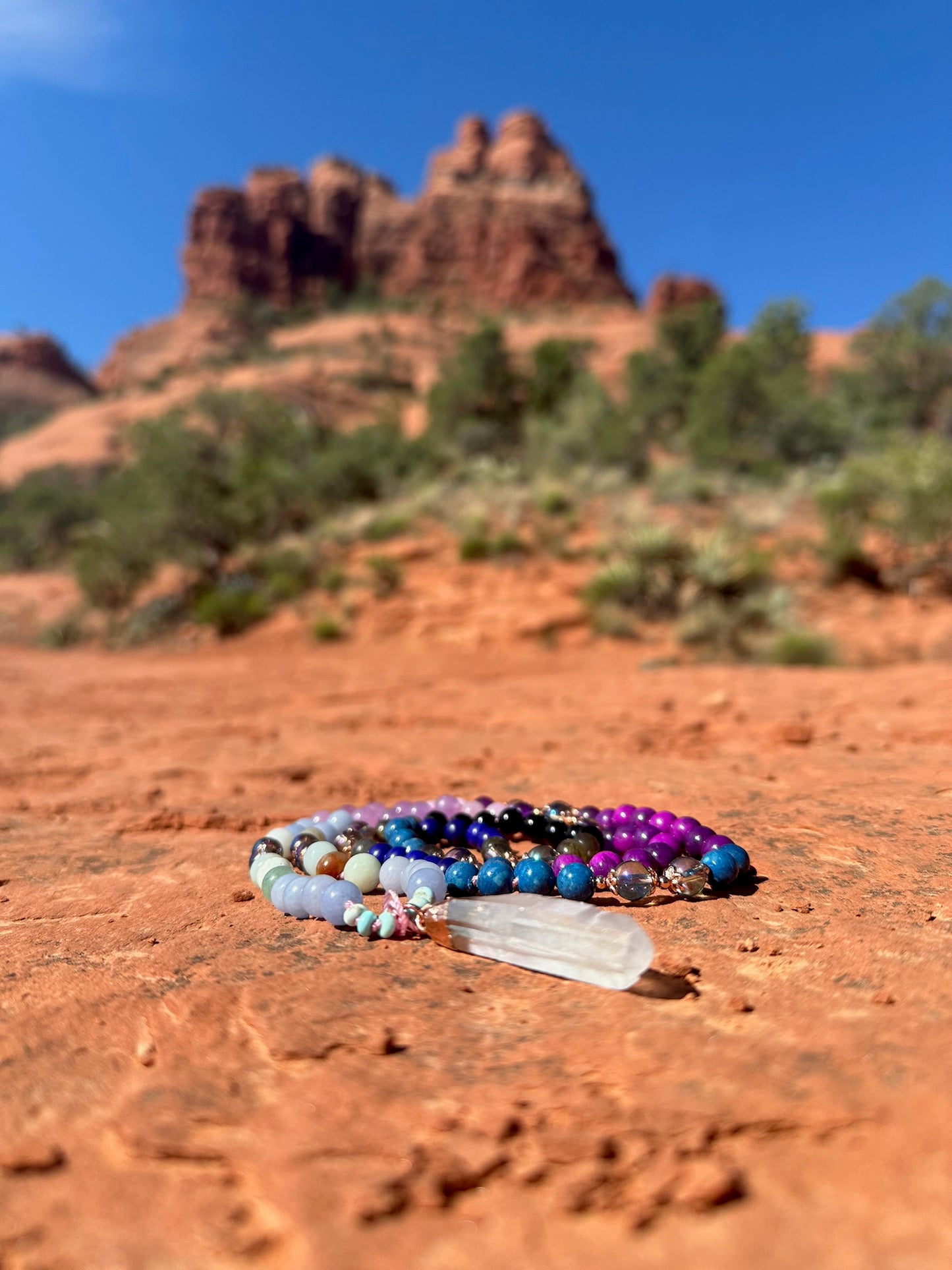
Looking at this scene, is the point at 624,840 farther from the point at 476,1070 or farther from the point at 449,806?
the point at 476,1070

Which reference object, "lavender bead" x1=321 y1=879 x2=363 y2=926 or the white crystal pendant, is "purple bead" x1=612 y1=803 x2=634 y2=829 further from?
"lavender bead" x1=321 y1=879 x2=363 y2=926

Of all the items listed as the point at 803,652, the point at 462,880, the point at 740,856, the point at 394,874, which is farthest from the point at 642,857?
the point at 803,652

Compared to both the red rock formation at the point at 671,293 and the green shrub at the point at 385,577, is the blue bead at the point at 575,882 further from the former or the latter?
the red rock formation at the point at 671,293

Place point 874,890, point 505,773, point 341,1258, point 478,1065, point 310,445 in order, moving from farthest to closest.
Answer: point 310,445
point 505,773
point 874,890
point 478,1065
point 341,1258

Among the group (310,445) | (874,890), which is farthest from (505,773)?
(310,445)

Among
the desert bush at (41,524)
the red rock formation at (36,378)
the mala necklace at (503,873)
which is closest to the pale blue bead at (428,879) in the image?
the mala necklace at (503,873)

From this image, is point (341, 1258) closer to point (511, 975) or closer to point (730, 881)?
point (511, 975)

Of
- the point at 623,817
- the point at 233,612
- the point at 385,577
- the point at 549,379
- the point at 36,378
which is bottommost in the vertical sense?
the point at 623,817
